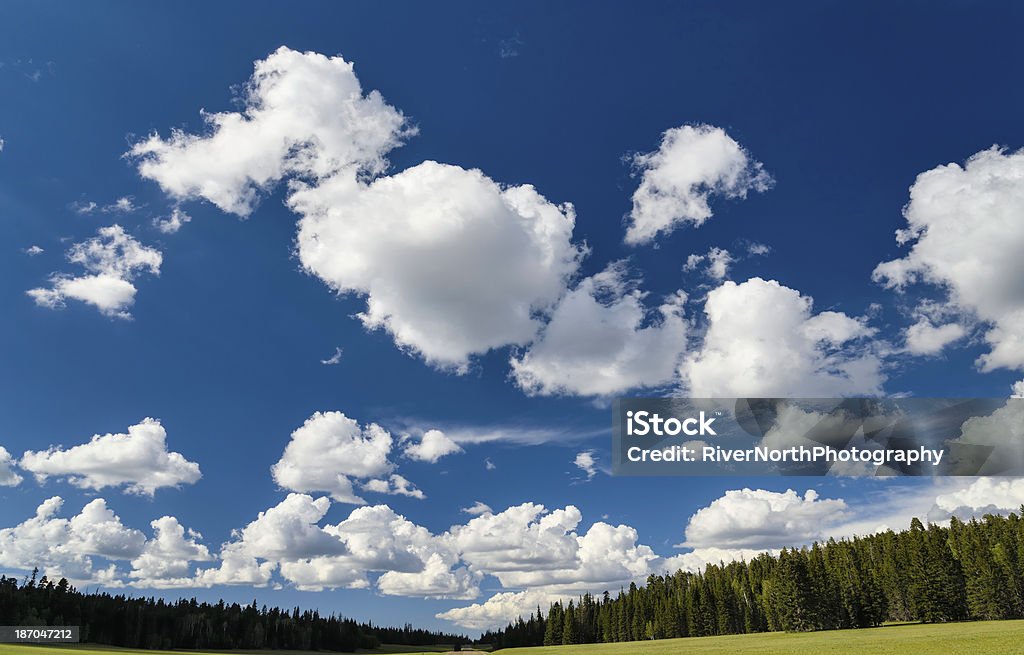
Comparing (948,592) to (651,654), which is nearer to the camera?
(651,654)

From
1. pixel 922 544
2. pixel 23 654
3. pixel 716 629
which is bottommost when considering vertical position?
pixel 716 629

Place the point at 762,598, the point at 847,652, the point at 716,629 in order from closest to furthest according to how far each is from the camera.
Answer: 1. the point at 847,652
2. the point at 762,598
3. the point at 716,629

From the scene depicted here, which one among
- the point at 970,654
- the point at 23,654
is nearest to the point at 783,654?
the point at 970,654

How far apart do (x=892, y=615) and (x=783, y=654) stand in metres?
114

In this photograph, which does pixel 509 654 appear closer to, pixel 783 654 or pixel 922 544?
pixel 783 654

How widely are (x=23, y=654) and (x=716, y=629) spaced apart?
558 ft

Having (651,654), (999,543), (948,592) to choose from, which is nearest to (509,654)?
(651,654)

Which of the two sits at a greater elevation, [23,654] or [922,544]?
→ [922,544]

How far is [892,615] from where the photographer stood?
540 ft

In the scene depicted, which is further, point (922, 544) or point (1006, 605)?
point (922, 544)

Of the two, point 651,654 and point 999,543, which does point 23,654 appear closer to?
point 651,654

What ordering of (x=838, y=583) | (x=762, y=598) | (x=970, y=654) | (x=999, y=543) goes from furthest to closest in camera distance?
(x=762, y=598) → (x=838, y=583) → (x=999, y=543) → (x=970, y=654)

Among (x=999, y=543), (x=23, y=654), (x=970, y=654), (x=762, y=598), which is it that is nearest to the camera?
(x=970, y=654)

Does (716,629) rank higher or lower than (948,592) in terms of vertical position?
lower
